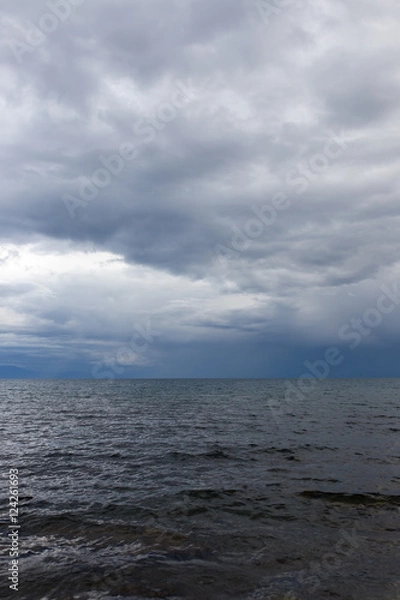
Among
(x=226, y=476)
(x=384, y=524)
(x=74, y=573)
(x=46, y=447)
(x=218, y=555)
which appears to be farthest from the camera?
(x=46, y=447)

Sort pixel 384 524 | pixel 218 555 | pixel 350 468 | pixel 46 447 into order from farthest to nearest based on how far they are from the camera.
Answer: pixel 46 447 < pixel 350 468 < pixel 384 524 < pixel 218 555

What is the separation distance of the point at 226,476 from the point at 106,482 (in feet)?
19.9

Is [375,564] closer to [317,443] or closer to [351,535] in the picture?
[351,535]

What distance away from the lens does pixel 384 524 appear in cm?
1357

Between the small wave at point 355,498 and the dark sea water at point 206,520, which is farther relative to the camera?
the small wave at point 355,498

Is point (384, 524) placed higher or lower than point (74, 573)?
lower

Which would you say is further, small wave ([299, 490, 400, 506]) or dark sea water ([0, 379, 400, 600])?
small wave ([299, 490, 400, 506])

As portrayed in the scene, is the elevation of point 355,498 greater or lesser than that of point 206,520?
lesser

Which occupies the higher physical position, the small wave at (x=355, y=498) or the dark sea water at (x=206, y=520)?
the dark sea water at (x=206, y=520)

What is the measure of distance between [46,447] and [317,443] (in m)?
20.2

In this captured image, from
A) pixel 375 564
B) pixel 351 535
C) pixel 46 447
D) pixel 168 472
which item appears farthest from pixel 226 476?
pixel 46 447

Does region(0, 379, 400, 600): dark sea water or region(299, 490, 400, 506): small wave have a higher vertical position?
region(0, 379, 400, 600): dark sea water

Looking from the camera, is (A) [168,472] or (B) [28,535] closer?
(B) [28,535]

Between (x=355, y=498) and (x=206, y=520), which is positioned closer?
(x=206, y=520)
